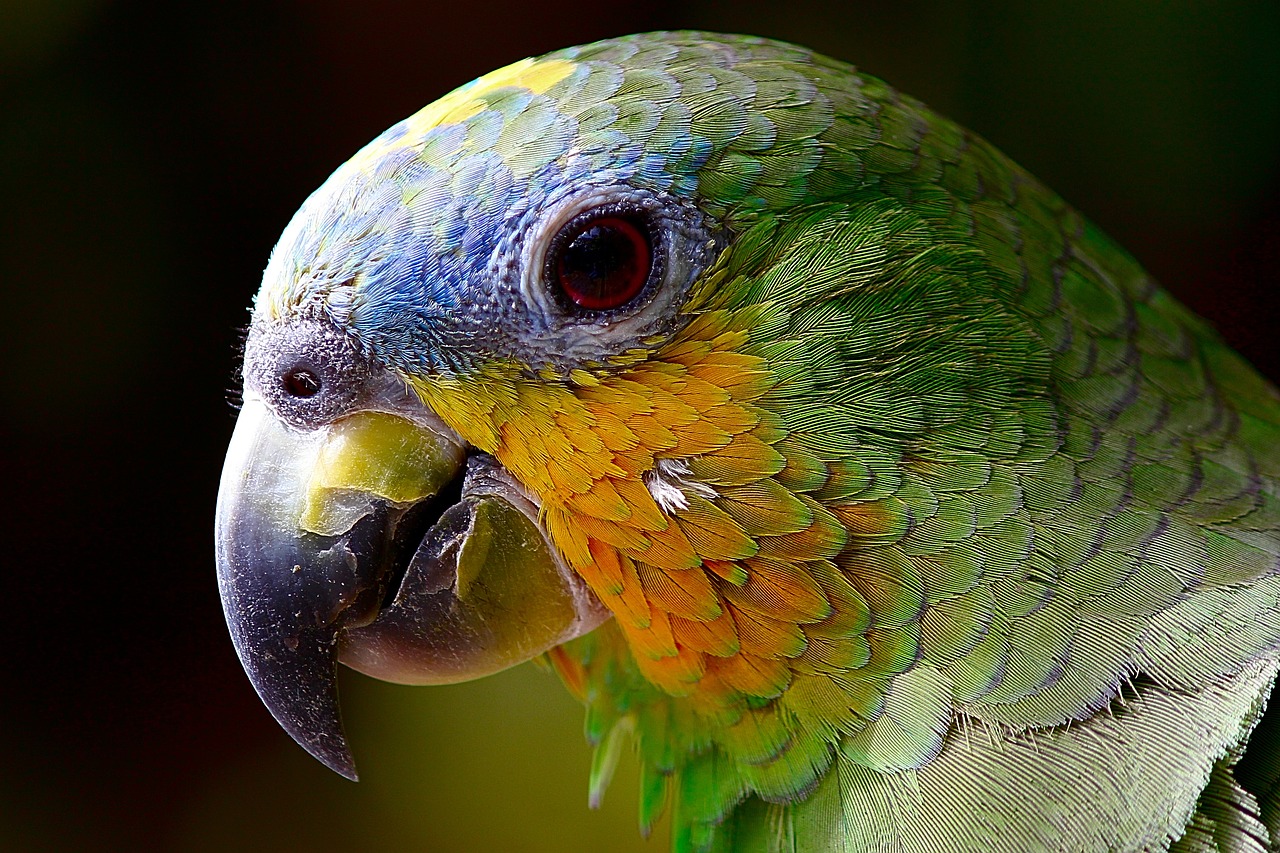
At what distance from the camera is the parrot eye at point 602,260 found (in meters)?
0.93

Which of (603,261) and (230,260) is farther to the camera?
(230,260)

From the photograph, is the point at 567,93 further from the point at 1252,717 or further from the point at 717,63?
the point at 1252,717

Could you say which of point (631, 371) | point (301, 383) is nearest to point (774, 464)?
point (631, 371)

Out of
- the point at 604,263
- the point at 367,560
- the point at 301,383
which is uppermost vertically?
the point at 604,263

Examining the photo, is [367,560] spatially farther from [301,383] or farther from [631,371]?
[631,371]

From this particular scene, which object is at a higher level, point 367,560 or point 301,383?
point 301,383

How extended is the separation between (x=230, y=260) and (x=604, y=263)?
76.4 inches

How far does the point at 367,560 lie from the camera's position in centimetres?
100

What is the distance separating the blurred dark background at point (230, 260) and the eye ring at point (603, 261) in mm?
1483

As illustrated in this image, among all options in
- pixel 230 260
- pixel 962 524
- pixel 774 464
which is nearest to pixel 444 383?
pixel 774 464

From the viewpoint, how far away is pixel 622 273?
94cm

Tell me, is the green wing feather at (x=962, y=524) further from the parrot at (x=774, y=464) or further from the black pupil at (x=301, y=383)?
the black pupil at (x=301, y=383)

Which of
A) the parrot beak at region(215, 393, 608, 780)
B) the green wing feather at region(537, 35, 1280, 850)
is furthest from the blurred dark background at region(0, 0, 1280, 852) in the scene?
the green wing feather at region(537, 35, 1280, 850)

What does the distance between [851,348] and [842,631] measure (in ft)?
0.85
